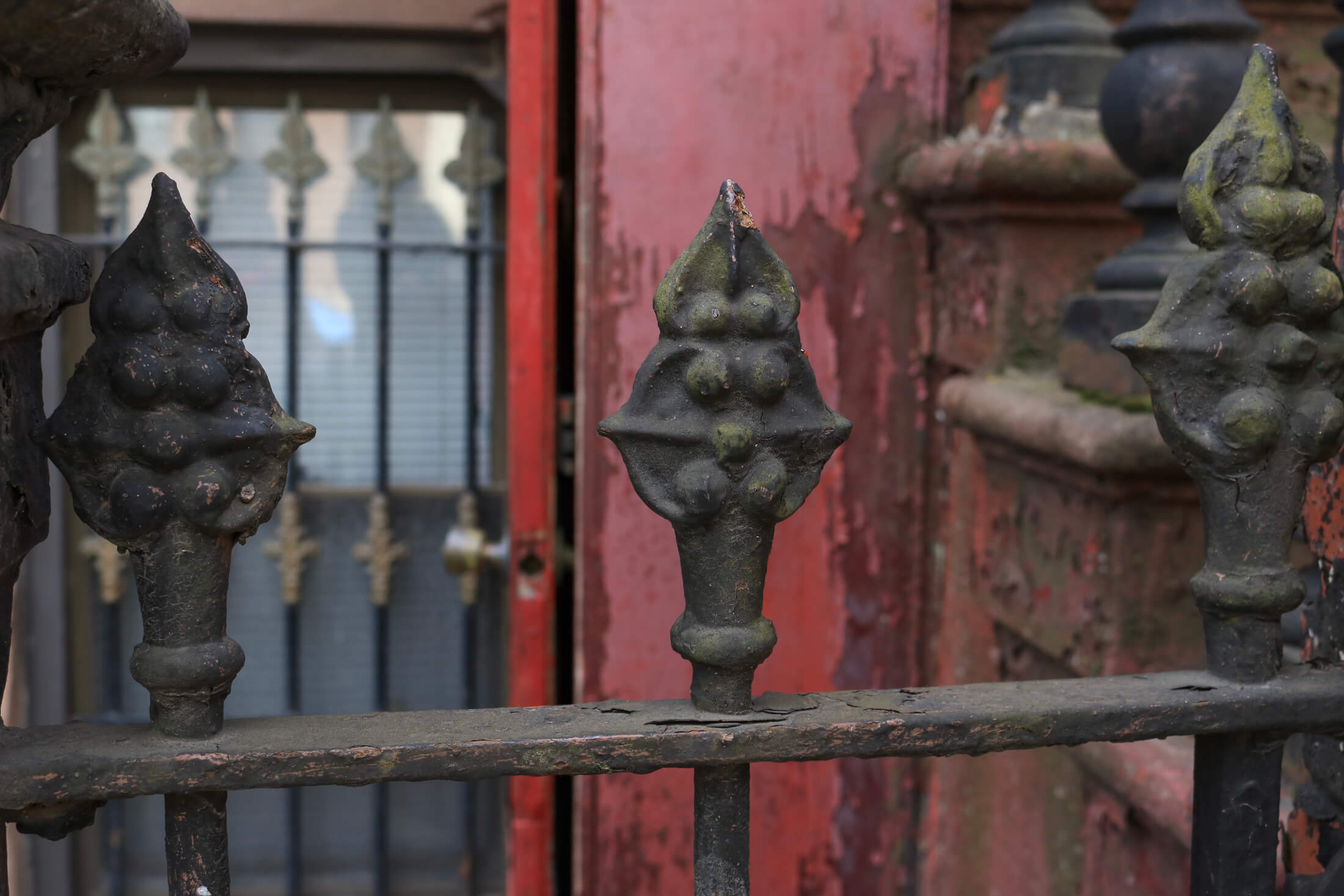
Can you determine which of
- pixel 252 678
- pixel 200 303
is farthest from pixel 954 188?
pixel 252 678

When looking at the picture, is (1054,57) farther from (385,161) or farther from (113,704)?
(113,704)

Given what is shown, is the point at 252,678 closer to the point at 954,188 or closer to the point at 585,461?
the point at 585,461

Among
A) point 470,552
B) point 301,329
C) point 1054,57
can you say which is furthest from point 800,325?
point 301,329

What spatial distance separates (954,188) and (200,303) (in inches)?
47.1

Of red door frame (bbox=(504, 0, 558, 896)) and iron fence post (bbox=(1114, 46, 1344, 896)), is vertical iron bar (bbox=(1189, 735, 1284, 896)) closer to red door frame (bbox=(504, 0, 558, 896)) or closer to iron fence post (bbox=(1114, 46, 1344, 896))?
iron fence post (bbox=(1114, 46, 1344, 896))

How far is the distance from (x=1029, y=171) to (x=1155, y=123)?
223mm

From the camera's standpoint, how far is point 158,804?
2281 mm

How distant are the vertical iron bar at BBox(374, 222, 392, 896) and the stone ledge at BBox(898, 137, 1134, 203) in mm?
1139

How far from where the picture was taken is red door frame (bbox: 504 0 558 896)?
1.77 m

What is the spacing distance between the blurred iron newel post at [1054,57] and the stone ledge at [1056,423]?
0.41m

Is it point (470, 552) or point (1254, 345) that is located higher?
point (1254, 345)

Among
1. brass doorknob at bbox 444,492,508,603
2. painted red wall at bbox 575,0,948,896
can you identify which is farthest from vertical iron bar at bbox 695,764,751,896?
brass doorknob at bbox 444,492,508,603

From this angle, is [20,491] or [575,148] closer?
[20,491]

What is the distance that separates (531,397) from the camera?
1.82m
